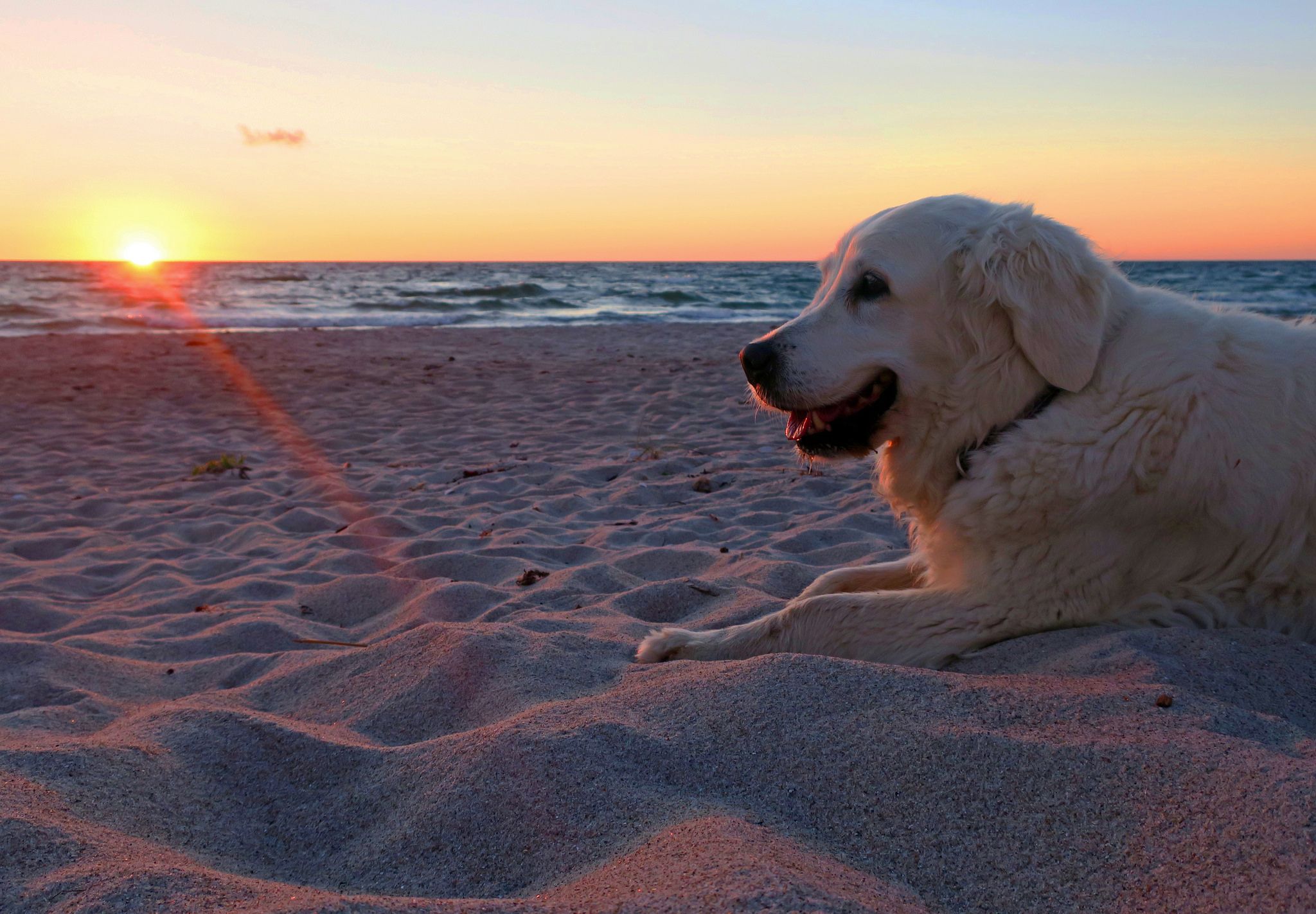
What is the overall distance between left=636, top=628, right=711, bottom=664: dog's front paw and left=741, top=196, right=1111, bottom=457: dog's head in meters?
0.73

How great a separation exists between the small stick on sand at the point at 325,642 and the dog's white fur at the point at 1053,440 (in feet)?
3.44

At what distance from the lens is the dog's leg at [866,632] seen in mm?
2586

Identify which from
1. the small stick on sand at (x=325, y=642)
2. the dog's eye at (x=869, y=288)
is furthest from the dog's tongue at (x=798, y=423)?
the small stick on sand at (x=325, y=642)

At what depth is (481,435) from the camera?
818 centimetres

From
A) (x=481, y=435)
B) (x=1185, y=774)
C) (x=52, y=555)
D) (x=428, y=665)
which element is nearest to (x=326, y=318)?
(x=481, y=435)

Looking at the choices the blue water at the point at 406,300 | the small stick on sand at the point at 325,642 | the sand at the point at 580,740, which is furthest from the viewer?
the blue water at the point at 406,300

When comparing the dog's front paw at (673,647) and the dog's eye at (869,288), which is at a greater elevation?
the dog's eye at (869,288)

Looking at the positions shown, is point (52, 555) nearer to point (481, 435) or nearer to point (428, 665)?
point (428, 665)

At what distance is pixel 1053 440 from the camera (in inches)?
103

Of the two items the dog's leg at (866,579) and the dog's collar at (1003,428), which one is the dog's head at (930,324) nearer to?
the dog's collar at (1003,428)

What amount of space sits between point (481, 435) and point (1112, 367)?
6.24 meters

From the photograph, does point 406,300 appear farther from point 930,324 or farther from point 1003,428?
point 1003,428

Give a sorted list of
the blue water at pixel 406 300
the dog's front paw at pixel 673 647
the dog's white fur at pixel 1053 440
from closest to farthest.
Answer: the dog's white fur at pixel 1053 440, the dog's front paw at pixel 673 647, the blue water at pixel 406 300

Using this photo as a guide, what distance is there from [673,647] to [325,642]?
131 cm
